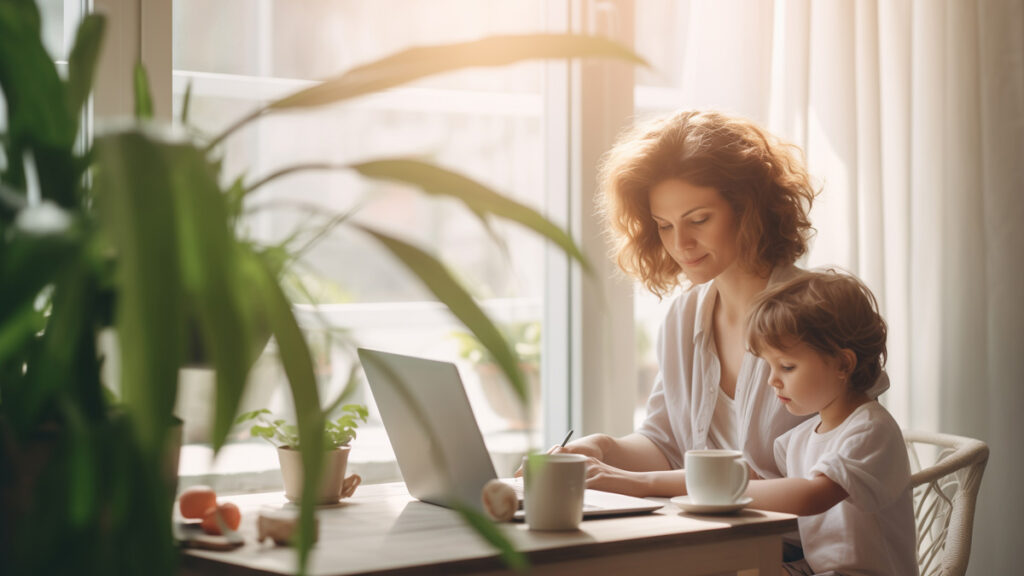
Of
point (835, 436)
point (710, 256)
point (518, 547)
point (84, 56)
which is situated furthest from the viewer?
point (710, 256)

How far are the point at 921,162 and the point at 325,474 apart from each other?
1.56 meters

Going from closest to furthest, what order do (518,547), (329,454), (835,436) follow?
(518,547)
(329,454)
(835,436)

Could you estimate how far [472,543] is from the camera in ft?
3.96

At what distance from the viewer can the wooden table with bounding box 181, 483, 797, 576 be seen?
1118mm

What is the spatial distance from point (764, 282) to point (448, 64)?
1.25 metres

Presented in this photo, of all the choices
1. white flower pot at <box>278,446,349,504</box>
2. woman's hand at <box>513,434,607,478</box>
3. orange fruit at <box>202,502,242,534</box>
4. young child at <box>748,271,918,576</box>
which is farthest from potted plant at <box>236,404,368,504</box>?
young child at <box>748,271,918,576</box>

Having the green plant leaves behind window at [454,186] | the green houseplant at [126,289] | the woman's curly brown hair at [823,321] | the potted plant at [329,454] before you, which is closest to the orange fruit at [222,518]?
the potted plant at [329,454]

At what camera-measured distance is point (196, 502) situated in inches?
52.9

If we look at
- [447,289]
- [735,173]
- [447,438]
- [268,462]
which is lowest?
[268,462]

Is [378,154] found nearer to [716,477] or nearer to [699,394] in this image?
[699,394]

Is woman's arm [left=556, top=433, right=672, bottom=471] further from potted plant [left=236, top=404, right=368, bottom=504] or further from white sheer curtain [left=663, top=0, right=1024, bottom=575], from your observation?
white sheer curtain [left=663, top=0, right=1024, bottom=575]

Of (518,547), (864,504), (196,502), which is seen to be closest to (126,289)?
(518,547)

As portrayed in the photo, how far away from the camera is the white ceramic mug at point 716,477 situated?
1.39 metres

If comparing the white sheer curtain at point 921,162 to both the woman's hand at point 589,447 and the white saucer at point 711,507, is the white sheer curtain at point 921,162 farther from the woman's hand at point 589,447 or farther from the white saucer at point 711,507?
the white saucer at point 711,507
